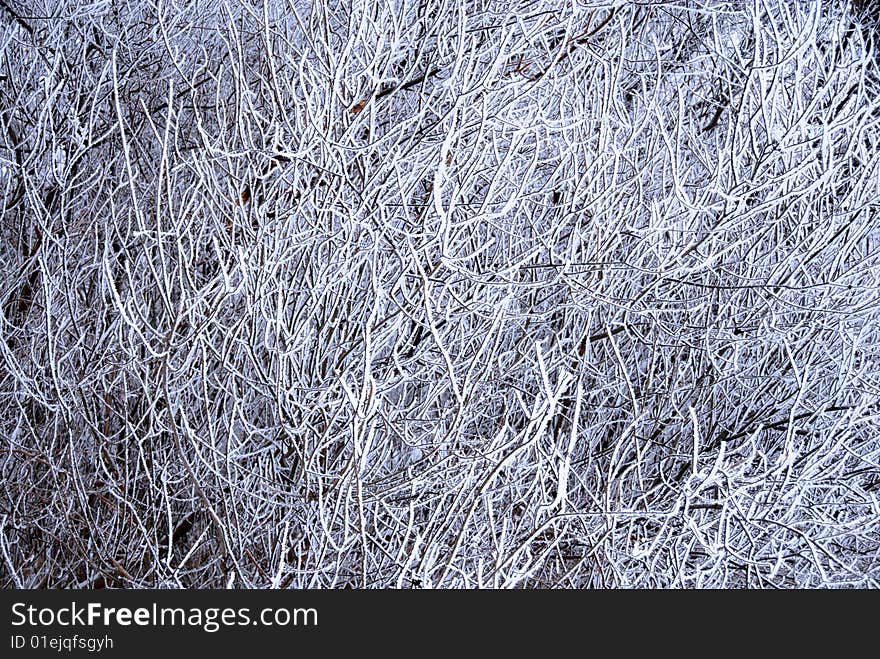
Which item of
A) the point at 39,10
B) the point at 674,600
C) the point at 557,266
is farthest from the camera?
the point at 39,10

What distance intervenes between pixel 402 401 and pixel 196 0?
118 centimetres

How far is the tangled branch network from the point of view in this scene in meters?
1.61

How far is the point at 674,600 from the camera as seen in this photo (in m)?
1.70

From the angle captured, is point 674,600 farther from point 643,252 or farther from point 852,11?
point 852,11

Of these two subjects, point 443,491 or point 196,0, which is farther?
point 196,0

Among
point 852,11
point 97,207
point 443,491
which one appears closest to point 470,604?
point 443,491

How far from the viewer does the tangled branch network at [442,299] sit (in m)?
1.61

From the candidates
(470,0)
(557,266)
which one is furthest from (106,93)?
(557,266)

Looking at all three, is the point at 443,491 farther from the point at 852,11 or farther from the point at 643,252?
the point at 852,11

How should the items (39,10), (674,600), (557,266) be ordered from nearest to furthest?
(557,266) < (674,600) < (39,10)

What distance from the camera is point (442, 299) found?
64.8 inches

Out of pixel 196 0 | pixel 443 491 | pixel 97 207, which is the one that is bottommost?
pixel 443 491

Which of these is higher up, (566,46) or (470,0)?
(470,0)

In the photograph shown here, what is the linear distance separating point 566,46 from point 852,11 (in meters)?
0.84
